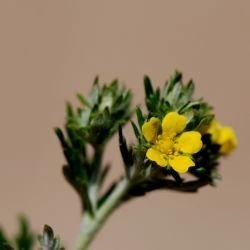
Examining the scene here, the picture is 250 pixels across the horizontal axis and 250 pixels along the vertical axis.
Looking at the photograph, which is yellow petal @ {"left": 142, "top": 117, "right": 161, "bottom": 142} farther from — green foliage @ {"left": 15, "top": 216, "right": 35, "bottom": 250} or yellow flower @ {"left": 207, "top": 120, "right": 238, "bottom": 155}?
green foliage @ {"left": 15, "top": 216, "right": 35, "bottom": 250}

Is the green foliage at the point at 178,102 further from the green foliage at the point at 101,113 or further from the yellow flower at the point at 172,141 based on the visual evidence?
the green foliage at the point at 101,113

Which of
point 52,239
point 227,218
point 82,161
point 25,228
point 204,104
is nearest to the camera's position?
point 52,239

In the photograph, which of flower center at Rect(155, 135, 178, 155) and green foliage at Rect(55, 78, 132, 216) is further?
green foliage at Rect(55, 78, 132, 216)

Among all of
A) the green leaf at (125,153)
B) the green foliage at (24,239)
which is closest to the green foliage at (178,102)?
the green leaf at (125,153)

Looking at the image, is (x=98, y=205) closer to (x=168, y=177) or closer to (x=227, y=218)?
(x=168, y=177)

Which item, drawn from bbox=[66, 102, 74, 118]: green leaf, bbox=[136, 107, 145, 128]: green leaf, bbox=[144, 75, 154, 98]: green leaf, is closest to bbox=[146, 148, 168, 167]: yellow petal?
bbox=[136, 107, 145, 128]: green leaf

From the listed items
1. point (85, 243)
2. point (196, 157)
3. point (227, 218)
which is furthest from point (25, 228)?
point (227, 218)
